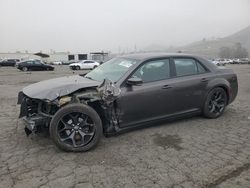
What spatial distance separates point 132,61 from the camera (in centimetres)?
500

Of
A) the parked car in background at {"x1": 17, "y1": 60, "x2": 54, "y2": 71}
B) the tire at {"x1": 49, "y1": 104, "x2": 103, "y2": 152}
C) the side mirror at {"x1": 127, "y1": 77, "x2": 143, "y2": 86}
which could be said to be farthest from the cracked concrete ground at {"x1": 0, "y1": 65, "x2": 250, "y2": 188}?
the parked car in background at {"x1": 17, "y1": 60, "x2": 54, "y2": 71}

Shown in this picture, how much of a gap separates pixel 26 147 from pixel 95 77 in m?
1.83

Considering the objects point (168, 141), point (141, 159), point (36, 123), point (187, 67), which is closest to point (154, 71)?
point (187, 67)

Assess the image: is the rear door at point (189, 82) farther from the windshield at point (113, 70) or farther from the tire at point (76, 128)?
the tire at point (76, 128)

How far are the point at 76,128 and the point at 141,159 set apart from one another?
3.63ft

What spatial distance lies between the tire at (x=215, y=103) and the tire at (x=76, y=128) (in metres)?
2.66

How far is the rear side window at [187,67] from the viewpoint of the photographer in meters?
5.33

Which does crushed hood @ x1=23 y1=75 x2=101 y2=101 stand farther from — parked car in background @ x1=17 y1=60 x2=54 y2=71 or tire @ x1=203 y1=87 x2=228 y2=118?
parked car in background @ x1=17 y1=60 x2=54 y2=71

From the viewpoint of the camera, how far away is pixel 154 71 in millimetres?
5016

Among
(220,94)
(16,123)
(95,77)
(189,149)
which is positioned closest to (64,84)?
(95,77)

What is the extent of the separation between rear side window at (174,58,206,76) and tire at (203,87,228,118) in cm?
56

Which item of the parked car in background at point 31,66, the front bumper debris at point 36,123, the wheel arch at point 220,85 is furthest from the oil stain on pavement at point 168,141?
the parked car in background at point 31,66

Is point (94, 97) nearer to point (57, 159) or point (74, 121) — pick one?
point (74, 121)

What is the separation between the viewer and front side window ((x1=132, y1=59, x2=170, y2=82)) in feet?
15.9
